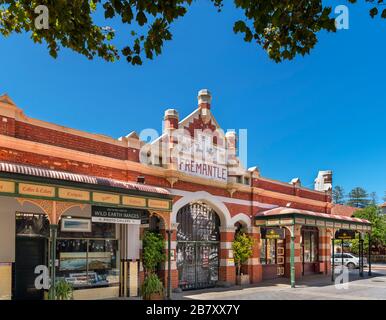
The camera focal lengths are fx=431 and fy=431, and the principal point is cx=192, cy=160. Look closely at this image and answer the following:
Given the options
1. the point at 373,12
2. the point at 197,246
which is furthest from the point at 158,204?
the point at 373,12

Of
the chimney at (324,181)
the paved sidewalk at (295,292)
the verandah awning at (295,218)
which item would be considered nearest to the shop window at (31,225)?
the paved sidewalk at (295,292)

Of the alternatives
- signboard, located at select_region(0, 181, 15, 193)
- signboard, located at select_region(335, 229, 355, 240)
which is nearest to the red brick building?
signboard, located at select_region(0, 181, 15, 193)

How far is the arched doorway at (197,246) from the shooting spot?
59.1 ft

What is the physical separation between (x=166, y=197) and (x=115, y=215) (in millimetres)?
2032

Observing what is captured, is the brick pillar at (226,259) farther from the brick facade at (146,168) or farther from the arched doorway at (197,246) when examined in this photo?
the arched doorway at (197,246)

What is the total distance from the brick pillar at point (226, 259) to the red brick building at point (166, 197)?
0.05 metres

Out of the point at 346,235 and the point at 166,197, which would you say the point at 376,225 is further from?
the point at 166,197

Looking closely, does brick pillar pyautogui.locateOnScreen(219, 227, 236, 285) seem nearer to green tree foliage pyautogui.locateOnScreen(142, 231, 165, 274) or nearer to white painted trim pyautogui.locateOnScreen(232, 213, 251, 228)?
white painted trim pyautogui.locateOnScreen(232, 213, 251, 228)

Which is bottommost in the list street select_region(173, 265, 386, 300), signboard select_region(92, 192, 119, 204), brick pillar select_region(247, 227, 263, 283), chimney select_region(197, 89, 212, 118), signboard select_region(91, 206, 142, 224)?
street select_region(173, 265, 386, 300)

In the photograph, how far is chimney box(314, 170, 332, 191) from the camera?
94.7 ft

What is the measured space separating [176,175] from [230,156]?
422 cm

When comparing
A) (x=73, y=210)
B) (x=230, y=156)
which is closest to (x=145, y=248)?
(x=73, y=210)

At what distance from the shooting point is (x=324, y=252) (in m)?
26.8

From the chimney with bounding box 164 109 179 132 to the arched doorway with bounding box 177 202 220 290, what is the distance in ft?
11.2
